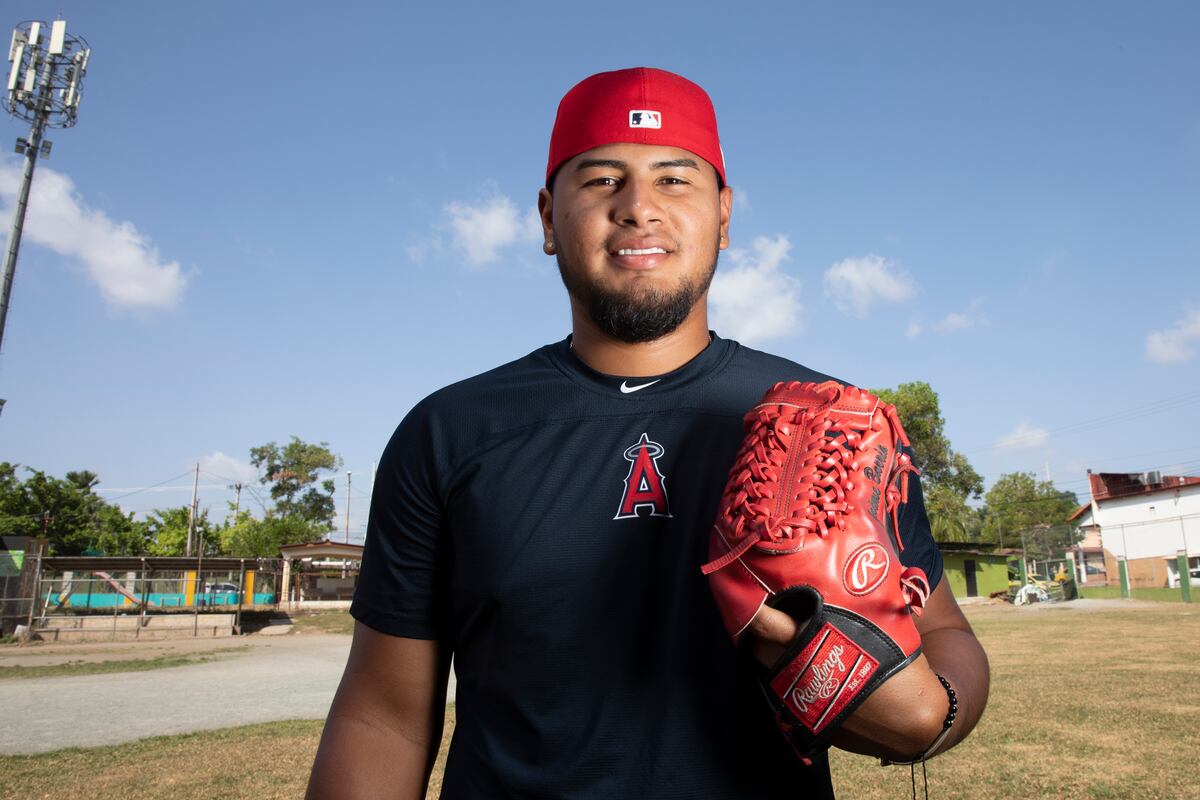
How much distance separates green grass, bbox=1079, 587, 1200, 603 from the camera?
33.0 meters

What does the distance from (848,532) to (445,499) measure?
2.65ft

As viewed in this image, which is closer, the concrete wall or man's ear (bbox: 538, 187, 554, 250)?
man's ear (bbox: 538, 187, 554, 250)

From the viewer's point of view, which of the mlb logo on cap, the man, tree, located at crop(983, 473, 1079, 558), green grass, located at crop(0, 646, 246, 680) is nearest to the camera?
the man

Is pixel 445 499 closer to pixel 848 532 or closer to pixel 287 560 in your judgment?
pixel 848 532

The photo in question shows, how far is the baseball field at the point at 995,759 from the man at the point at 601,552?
4.81m

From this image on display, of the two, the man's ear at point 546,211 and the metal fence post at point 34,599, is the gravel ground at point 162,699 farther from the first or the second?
the man's ear at point 546,211

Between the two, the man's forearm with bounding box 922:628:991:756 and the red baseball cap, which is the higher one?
the red baseball cap

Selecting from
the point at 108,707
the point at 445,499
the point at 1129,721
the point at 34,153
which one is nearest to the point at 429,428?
the point at 445,499

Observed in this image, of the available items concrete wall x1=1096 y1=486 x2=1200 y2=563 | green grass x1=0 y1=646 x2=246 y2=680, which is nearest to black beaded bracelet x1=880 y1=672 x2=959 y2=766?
green grass x1=0 y1=646 x2=246 y2=680

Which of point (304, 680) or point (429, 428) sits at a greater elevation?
point (429, 428)

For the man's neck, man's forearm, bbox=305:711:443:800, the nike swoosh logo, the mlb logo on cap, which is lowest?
man's forearm, bbox=305:711:443:800

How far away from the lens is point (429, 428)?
179cm

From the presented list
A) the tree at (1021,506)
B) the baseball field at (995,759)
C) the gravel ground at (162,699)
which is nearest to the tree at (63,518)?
the gravel ground at (162,699)

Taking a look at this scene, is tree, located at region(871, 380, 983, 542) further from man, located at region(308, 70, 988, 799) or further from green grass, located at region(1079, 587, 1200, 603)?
man, located at region(308, 70, 988, 799)
